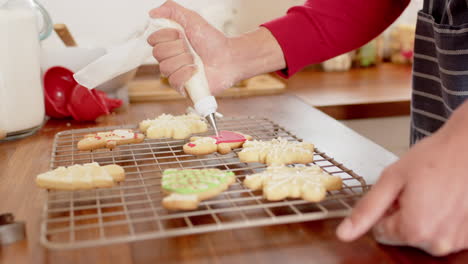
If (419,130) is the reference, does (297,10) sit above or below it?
above

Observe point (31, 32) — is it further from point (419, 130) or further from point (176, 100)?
point (419, 130)

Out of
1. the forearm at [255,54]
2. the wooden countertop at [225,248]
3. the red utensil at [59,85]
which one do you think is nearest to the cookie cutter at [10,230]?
the wooden countertop at [225,248]

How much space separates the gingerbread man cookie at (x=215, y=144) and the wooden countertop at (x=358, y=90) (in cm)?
61

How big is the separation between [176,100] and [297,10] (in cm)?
55

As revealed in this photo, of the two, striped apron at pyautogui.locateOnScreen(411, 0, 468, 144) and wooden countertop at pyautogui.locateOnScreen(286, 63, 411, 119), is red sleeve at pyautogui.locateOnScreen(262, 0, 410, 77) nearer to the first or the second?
striped apron at pyautogui.locateOnScreen(411, 0, 468, 144)

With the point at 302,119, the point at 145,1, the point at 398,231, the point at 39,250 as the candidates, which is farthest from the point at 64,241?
the point at 145,1

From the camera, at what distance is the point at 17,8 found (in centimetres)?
118

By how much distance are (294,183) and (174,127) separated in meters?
0.42

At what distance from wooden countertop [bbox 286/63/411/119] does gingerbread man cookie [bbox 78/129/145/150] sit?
0.68 meters

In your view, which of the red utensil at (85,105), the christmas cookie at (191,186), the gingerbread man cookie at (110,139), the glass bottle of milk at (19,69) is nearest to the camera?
the christmas cookie at (191,186)

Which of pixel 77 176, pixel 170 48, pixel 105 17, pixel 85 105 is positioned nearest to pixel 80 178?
pixel 77 176

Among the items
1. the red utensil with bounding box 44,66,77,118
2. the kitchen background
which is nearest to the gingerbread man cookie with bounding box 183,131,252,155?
Answer: the red utensil with bounding box 44,66,77,118

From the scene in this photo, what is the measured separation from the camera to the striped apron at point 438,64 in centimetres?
103

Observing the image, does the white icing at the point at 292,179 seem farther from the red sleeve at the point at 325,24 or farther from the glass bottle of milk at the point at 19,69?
the glass bottle of milk at the point at 19,69
